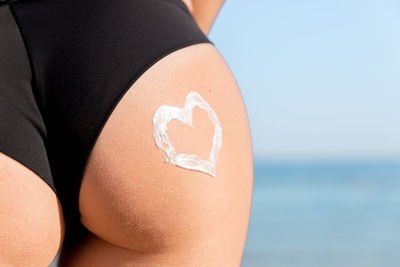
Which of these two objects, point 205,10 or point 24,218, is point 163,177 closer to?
point 24,218

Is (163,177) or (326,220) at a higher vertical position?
(326,220)

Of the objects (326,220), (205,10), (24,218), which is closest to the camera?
(24,218)

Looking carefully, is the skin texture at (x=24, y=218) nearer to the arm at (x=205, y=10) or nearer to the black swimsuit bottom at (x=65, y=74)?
the black swimsuit bottom at (x=65, y=74)

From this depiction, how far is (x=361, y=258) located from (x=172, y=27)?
6.81 metres

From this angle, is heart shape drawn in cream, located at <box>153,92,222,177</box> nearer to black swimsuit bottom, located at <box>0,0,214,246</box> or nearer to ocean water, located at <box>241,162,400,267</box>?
black swimsuit bottom, located at <box>0,0,214,246</box>

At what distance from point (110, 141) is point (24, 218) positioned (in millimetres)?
139

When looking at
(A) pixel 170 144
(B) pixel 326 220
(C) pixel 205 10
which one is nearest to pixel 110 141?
(A) pixel 170 144

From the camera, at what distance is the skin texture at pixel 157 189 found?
67 centimetres

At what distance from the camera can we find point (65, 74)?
2.28 feet

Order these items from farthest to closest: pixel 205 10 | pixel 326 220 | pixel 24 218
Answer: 1. pixel 326 220
2. pixel 205 10
3. pixel 24 218

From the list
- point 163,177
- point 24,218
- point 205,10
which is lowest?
point 24,218

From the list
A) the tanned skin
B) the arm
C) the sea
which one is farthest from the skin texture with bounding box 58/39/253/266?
the sea

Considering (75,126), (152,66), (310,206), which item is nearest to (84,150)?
(75,126)

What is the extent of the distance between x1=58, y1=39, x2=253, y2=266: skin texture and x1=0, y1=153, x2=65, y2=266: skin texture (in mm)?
54
